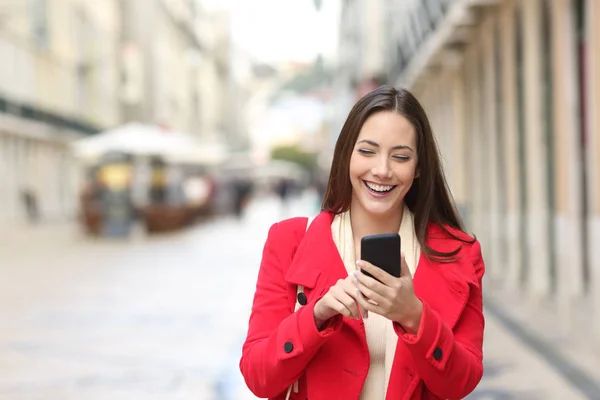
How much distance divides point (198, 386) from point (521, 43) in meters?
8.79

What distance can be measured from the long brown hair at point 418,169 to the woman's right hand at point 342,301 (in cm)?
27

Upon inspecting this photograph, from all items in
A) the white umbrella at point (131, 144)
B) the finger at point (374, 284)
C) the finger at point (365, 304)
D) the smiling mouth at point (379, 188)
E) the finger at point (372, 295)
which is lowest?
the finger at point (365, 304)

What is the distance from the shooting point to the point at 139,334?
8.97m

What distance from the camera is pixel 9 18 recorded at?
1436 inches

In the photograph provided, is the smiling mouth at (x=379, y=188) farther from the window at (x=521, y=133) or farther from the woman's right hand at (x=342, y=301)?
the window at (x=521, y=133)

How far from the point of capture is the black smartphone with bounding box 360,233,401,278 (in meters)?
1.84

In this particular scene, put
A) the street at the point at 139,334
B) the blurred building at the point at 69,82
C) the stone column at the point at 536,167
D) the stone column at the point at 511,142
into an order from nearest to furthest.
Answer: the street at the point at 139,334
the stone column at the point at 536,167
the stone column at the point at 511,142
the blurred building at the point at 69,82

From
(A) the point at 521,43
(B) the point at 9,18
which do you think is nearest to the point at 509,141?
(A) the point at 521,43

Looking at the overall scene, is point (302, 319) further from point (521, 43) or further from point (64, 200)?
point (64, 200)

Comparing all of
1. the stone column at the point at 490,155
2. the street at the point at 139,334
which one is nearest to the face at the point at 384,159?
the street at the point at 139,334

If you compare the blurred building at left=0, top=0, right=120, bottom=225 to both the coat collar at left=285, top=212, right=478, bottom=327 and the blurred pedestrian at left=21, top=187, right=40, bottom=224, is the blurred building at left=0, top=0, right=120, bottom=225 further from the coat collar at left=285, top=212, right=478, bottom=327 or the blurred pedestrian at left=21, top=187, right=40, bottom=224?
the coat collar at left=285, top=212, right=478, bottom=327

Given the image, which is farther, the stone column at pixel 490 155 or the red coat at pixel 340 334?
the stone column at pixel 490 155

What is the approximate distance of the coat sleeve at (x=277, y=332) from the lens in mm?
2021

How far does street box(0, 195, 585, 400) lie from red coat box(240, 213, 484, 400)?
13.6 feet
